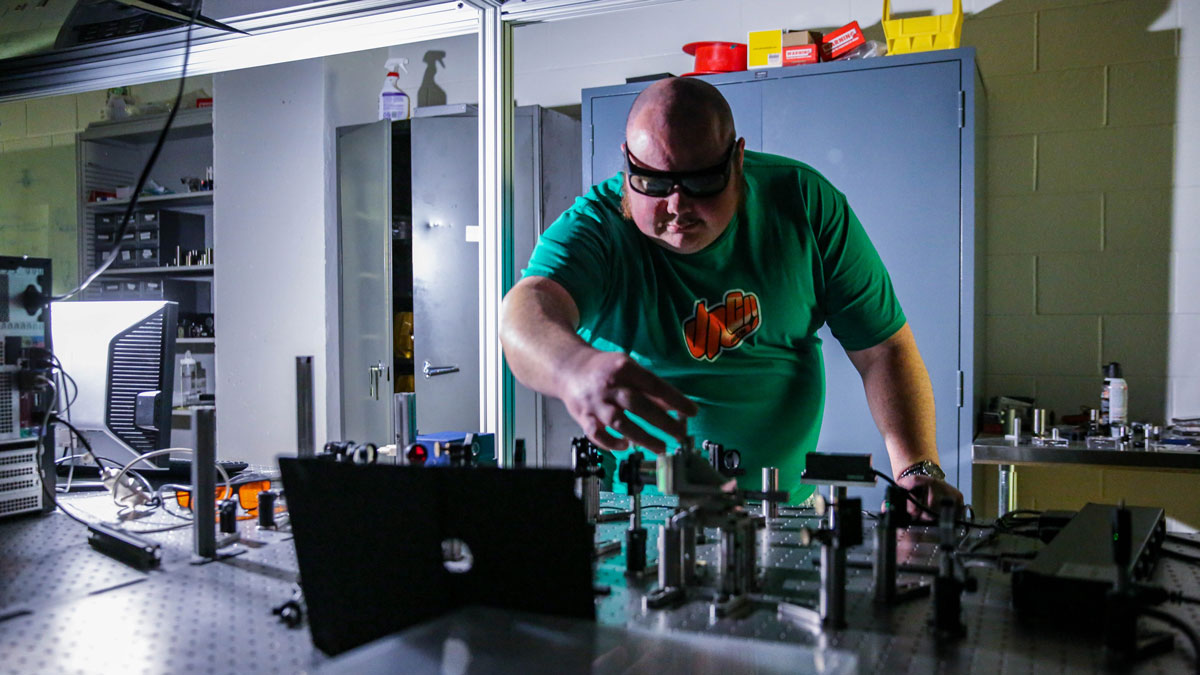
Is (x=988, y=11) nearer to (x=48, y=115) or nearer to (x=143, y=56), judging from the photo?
(x=143, y=56)

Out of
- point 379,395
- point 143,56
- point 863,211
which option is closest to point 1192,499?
point 863,211

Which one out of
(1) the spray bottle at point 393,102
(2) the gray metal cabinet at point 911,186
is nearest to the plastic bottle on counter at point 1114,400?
(2) the gray metal cabinet at point 911,186

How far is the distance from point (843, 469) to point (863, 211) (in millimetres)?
1664

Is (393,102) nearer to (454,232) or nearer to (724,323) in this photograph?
(454,232)

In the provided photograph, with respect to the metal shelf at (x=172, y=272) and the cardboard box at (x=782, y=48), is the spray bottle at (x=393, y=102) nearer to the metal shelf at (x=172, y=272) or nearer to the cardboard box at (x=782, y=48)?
the metal shelf at (x=172, y=272)

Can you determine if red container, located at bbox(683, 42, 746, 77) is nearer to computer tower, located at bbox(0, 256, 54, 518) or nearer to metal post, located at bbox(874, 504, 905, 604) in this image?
computer tower, located at bbox(0, 256, 54, 518)

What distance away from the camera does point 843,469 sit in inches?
44.3

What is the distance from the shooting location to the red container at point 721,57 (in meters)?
2.85

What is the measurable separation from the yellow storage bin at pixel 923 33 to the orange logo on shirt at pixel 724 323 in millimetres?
1277

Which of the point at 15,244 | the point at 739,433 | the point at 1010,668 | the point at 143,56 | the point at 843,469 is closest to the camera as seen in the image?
the point at 1010,668

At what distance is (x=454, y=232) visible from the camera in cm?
347

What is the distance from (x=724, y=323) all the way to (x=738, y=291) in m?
0.07

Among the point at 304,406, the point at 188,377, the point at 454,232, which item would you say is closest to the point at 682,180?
the point at 304,406

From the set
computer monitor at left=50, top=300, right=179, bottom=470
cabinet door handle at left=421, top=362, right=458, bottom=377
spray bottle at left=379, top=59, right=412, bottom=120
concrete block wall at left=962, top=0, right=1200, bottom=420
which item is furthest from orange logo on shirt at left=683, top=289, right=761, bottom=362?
spray bottle at left=379, top=59, right=412, bottom=120
